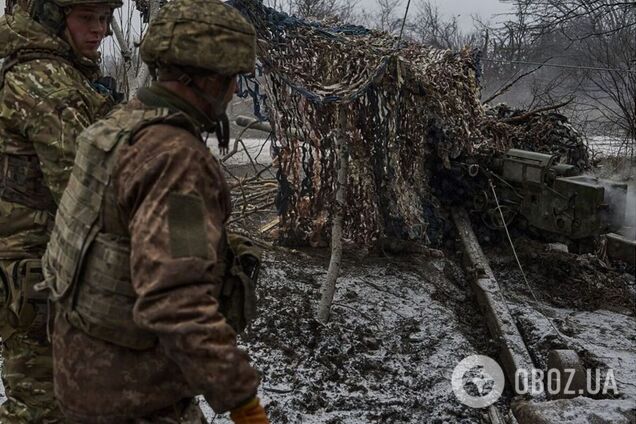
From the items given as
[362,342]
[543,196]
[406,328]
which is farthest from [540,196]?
[362,342]

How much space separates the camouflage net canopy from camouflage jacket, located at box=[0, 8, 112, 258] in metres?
2.28

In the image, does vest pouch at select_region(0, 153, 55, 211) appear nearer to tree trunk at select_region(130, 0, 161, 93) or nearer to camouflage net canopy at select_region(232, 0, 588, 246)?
tree trunk at select_region(130, 0, 161, 93)

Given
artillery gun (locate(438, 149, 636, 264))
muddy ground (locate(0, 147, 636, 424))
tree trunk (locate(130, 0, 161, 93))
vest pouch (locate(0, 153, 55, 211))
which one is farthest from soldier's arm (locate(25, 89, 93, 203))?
artillery gun (locate(438, 149, 636, 264))

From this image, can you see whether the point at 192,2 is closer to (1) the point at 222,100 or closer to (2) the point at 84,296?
(1) the point at 222,100

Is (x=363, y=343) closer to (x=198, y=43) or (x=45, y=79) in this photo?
(x=45, y=79)

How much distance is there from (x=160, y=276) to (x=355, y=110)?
3.83 meters

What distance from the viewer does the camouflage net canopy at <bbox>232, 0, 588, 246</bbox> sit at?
5000 mm

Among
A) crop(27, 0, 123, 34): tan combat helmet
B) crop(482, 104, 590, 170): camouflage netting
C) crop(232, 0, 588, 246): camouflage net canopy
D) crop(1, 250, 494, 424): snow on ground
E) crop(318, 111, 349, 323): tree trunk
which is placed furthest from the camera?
crop(482, 104, 590, 170): camouflage netting

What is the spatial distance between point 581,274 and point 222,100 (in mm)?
6526

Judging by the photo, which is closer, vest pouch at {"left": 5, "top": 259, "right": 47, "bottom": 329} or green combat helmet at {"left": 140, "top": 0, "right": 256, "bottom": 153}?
green combat helmet at {"left": 140, "top": 0, "right": 256, "bottom": 153}

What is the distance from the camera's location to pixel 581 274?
750 cm

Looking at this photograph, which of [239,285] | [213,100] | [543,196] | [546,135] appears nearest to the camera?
[213,100]

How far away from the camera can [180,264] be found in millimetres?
1696

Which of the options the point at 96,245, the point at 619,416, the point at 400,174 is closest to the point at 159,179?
the point at 96,245
